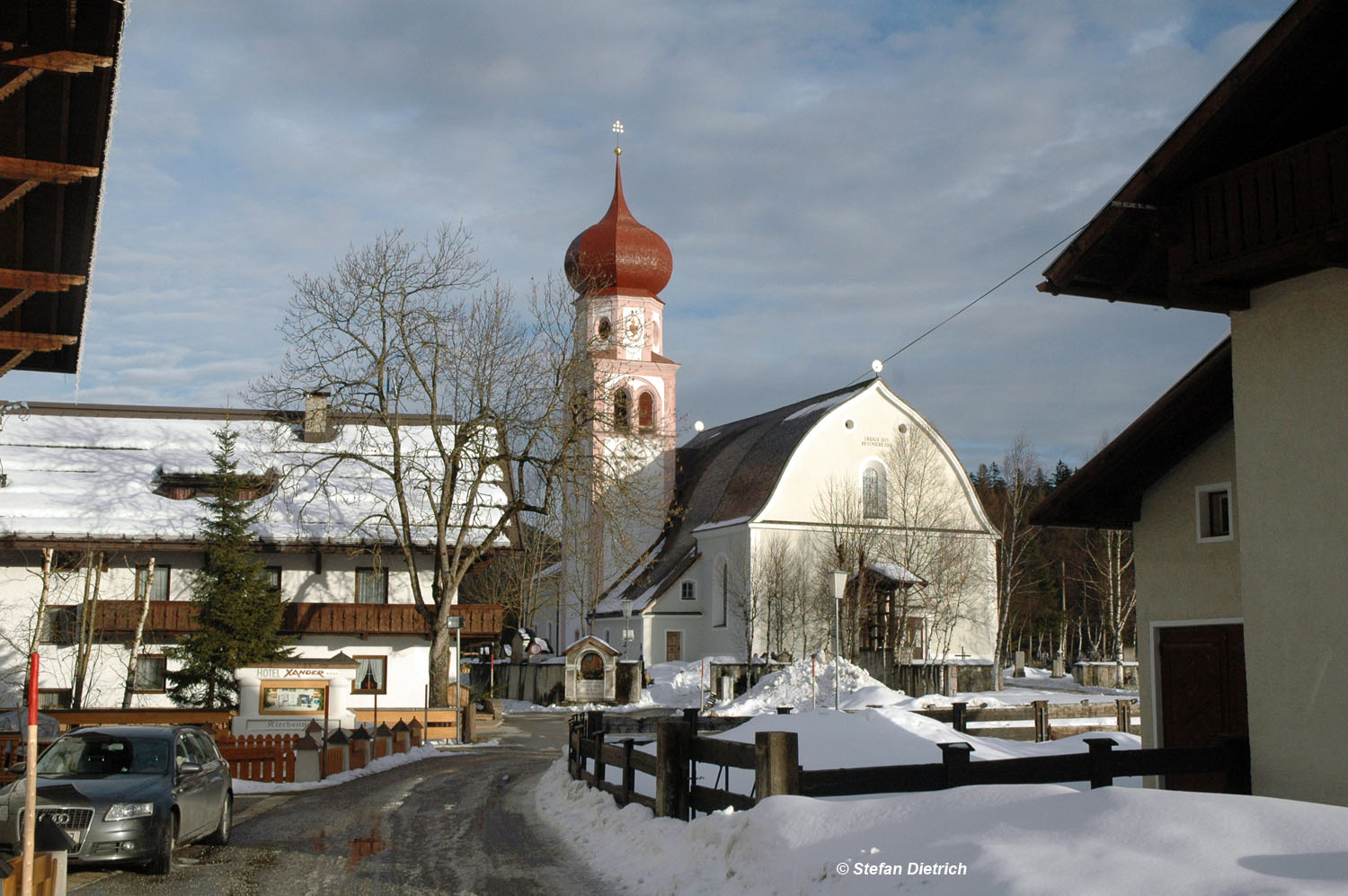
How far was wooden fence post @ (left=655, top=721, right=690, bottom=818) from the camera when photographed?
1202 centimetres

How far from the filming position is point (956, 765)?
9.79 metres

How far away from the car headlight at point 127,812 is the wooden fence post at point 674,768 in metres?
4.69

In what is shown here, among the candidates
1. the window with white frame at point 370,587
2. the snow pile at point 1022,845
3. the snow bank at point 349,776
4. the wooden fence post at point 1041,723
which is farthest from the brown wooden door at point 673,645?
the snow pile at point 1022,845

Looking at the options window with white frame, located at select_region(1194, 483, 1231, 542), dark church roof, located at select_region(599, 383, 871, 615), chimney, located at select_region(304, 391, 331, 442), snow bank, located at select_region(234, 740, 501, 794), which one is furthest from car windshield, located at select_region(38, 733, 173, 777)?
dark church roof, located at select_region(599, 383, 871, 615)

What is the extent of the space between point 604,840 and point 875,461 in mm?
43579

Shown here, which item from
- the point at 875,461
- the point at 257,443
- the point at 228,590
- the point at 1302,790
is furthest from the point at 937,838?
the point at 875,461

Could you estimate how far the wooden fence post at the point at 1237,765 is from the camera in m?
10.6

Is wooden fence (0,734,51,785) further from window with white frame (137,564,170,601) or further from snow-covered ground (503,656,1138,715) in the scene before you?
window with white frame (137,564,170,601)

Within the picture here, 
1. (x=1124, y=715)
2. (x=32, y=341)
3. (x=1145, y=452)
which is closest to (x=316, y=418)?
(x=1124, y=715)

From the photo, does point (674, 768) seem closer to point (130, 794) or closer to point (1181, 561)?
point (130, 794)

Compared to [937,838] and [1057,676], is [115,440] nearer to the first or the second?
[1057,676]

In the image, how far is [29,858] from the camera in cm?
696

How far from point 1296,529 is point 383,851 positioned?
8.98 m

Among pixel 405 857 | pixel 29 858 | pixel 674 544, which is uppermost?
pixel 674 544
